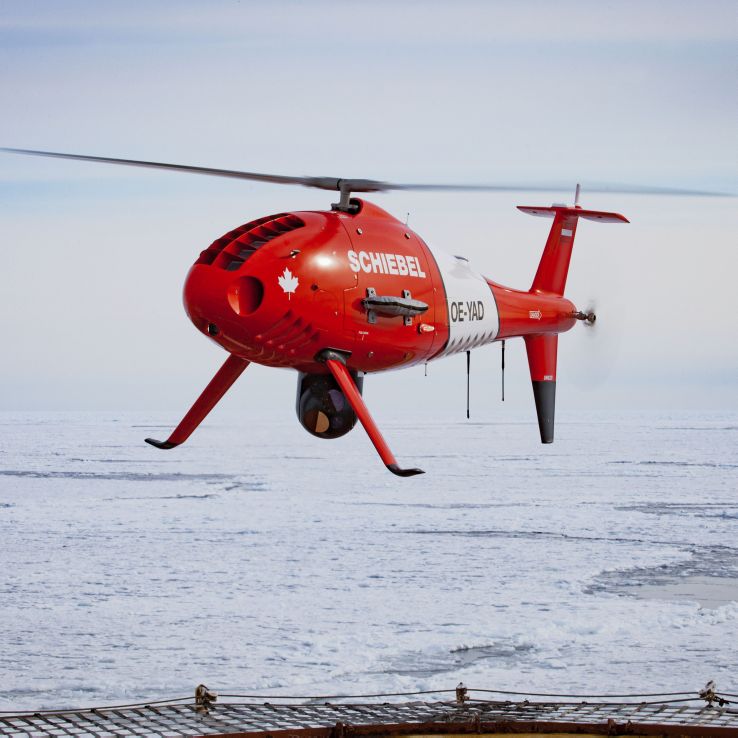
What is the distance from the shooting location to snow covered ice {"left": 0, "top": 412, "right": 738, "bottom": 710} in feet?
54.0

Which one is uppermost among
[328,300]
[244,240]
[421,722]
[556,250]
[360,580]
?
[556,250]

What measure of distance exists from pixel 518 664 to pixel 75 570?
10410 mm

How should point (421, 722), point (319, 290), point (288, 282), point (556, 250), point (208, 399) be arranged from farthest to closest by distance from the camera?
point (556, 250), point (421, 722), point (208, 399), point (319, 290), point (288, 282)

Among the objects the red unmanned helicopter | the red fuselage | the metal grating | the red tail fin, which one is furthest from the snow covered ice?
the red fuselage

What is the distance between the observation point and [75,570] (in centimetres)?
2352

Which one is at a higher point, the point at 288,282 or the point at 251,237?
the point at 251,237

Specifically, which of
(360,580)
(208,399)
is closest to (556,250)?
(208,399)

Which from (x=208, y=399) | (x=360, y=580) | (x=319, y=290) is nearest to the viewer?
(x=319, y=290)

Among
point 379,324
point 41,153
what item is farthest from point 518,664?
point 41,153

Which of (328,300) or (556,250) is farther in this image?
(556,250)

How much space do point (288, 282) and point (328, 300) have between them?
0.34 meters

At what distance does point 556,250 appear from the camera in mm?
11594

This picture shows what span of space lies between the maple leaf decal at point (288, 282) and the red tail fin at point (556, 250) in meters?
3.75

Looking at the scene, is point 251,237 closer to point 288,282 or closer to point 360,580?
point 288,282
